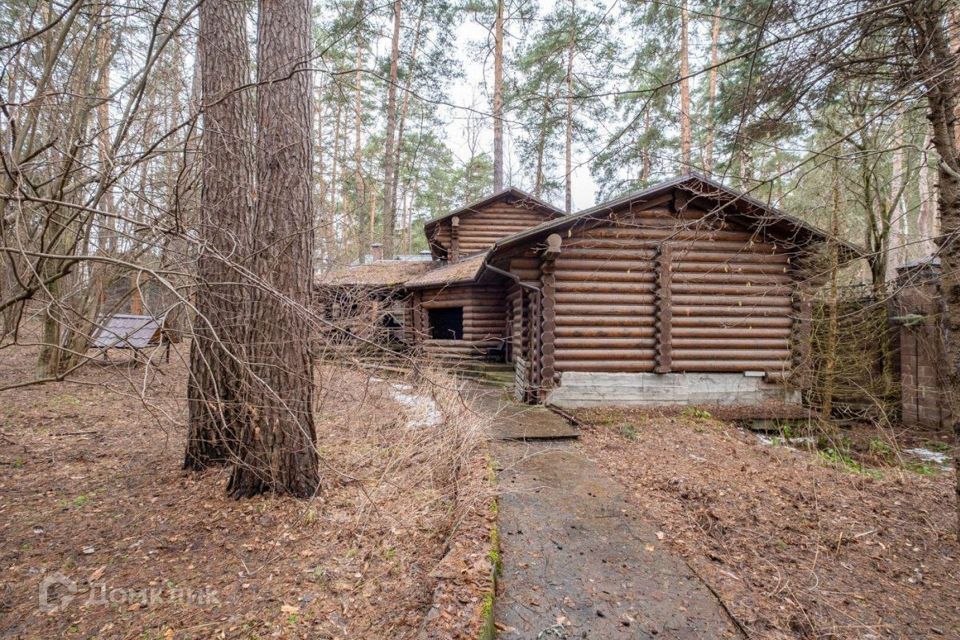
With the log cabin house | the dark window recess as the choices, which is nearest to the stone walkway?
the log cabin house

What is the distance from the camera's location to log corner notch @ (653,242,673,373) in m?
7.90

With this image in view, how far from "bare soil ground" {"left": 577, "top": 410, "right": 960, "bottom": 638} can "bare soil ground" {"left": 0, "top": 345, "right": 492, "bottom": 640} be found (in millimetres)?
1875

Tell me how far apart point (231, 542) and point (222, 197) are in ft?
9.78

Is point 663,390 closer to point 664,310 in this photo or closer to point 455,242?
point 664,310

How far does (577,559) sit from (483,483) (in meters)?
1.12

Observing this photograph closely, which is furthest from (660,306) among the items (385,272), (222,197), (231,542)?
(385,272)

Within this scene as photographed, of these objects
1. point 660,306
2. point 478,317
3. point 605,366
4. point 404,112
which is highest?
point 404,112

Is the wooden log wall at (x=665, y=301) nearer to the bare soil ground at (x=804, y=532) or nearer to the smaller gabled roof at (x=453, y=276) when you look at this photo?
the bare soil ground at (x=804, y=532)

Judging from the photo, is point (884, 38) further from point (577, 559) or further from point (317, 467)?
point (317, 467)

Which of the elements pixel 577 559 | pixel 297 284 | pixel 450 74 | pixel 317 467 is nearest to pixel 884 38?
pixel 450 74

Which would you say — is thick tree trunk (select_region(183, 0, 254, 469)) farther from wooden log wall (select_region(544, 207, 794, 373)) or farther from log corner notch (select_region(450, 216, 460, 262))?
log corner notch (select_region(450, 216, 460, 262))

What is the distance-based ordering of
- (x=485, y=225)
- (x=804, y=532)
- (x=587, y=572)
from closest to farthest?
(x=587, y=572), (x=804, y=532), (x=485, y=225)

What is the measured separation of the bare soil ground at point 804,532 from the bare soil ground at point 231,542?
1.88m

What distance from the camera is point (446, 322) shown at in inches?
607
